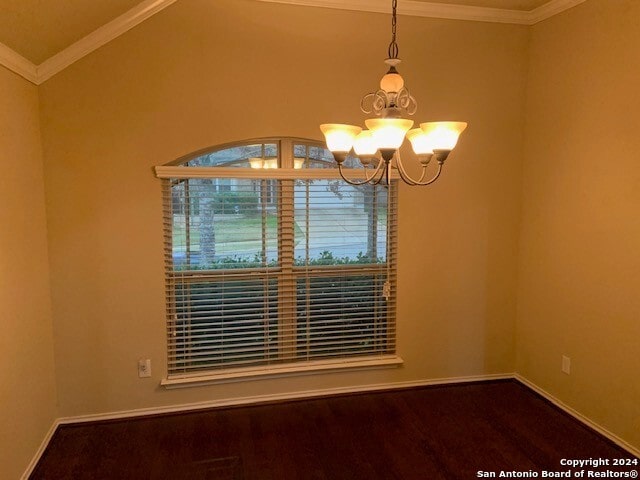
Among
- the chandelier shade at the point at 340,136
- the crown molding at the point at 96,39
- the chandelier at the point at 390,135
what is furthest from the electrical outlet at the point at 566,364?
the crown molding at the point at 96,39

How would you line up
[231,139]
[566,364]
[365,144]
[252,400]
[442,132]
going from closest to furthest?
[442,132] < [365,144] < [231,139] < [566,364] < [252,400]

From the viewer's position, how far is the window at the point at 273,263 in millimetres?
3141

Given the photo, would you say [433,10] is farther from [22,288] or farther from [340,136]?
[22,288]

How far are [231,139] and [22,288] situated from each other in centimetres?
159

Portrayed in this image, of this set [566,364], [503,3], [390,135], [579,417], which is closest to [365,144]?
[390,135]

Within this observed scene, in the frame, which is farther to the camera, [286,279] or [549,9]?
[286,279]

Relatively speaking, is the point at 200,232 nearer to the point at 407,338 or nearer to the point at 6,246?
the point at 6,246

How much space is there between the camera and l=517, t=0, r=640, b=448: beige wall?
2.65 metres

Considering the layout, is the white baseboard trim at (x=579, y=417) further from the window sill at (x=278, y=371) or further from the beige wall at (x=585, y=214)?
the window sill at (x=278, y=371)

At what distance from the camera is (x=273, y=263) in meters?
3.30

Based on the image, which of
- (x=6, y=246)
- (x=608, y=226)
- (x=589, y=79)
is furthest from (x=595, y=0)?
(x=6, y=246)

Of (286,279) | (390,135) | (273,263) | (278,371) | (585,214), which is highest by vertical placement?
(390,135)

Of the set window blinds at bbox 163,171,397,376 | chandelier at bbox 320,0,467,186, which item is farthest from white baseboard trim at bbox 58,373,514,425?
chandelier at bbox 320,0,467,186

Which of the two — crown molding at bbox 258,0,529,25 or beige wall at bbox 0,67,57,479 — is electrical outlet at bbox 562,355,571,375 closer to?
crown molding at bbox 258,0,529,25
